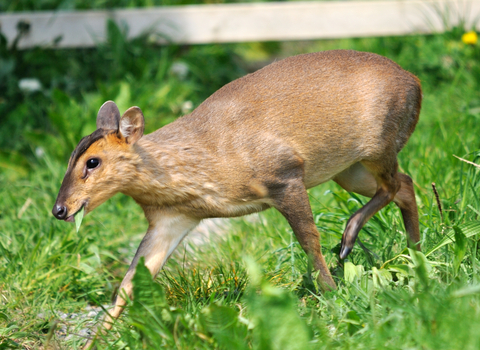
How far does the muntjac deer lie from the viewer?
337cm

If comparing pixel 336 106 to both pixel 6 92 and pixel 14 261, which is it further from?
pixel 6 92

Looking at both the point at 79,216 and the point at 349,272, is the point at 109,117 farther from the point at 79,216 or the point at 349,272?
the point at 349,272

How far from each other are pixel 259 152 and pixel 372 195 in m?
1.02

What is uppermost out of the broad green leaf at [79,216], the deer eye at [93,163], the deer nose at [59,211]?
the deer eye at [93,163]

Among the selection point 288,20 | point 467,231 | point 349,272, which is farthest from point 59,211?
point 288,20

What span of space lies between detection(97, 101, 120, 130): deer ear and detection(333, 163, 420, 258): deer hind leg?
147 cm

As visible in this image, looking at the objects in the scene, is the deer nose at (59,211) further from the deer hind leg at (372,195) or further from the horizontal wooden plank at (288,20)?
the horizontal wooden plank at (288,20)

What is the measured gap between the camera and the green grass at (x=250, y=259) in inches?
99.7

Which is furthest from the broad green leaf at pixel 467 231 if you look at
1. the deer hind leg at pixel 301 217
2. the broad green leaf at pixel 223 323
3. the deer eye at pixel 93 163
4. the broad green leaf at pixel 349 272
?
the deer eye at pixel 93 163

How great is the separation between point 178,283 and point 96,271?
0.88 meters

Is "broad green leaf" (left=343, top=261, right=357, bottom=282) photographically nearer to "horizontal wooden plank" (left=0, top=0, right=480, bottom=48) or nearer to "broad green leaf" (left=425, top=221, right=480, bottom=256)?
"broad green leaf" (left=425, top=221, right=480, bottom=256)

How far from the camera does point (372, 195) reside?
Answer: 4.05m

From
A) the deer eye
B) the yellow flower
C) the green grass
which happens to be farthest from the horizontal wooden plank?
the deer eye

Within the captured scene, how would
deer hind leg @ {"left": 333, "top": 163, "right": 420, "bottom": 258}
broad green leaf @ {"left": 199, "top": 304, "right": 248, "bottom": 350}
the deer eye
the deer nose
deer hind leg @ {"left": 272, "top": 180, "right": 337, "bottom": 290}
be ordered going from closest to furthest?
broad green leaf @ {"left": 199, "top": 304, "right": 248, "bottom": 350} < the deer nose < the deer eye < deer hind leg @ {"left": 272, "top": 180, "right": 337, "bottom": 290} < deer hind leg @ {"left": 333, "top": 163, "right": 420, "bottom": 258}
